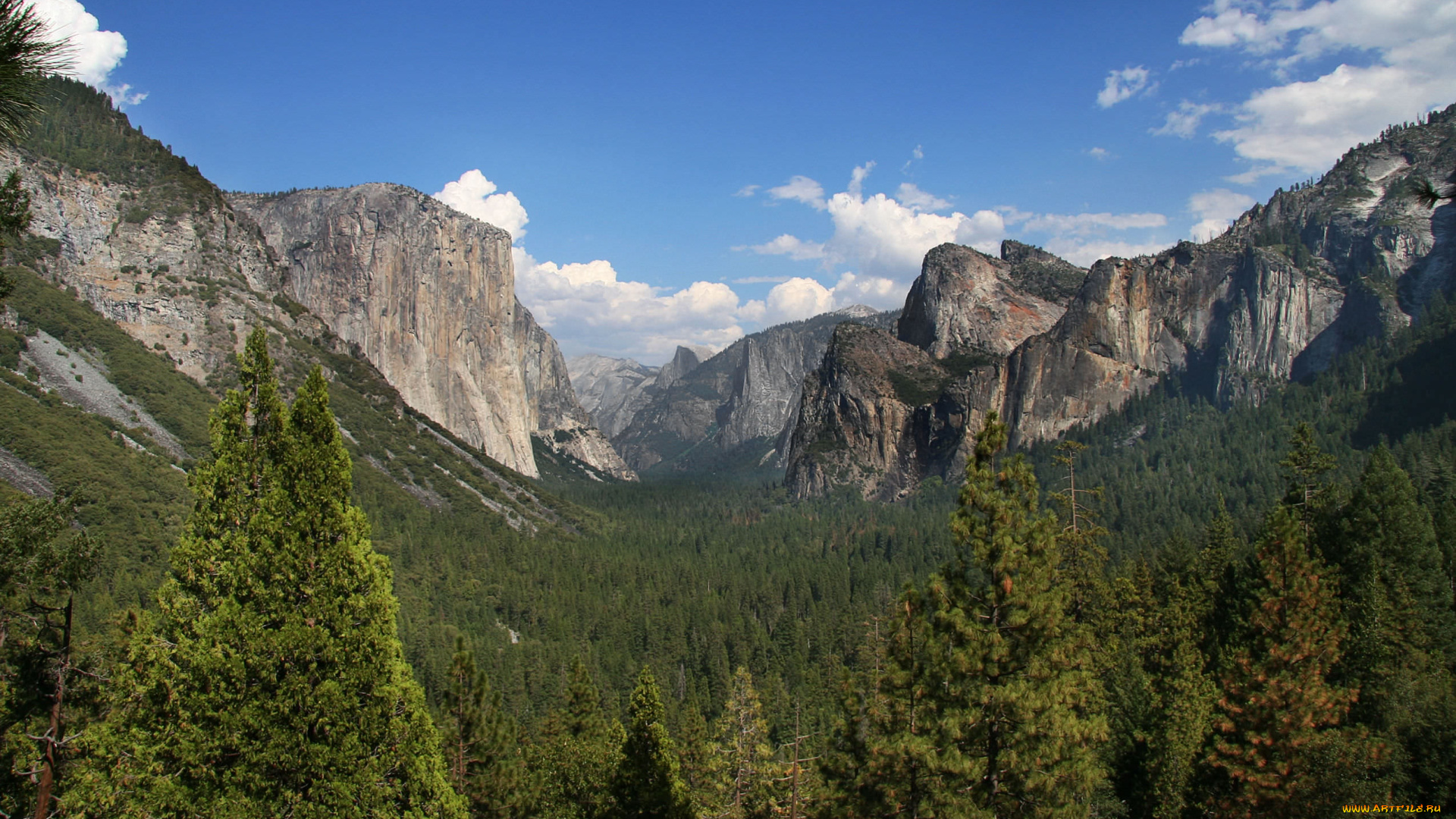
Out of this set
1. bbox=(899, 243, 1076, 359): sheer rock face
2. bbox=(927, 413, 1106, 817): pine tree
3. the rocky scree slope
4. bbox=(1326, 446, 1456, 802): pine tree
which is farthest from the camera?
bbox=(899, 243, 1076, 359): sheer rock face

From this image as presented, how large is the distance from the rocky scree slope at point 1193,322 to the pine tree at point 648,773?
138902mm

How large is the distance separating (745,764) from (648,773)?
4.95 metres

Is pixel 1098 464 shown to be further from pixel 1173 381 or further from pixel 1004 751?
pixel 1004 751

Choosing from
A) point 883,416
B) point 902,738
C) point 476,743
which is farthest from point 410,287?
point 902,738

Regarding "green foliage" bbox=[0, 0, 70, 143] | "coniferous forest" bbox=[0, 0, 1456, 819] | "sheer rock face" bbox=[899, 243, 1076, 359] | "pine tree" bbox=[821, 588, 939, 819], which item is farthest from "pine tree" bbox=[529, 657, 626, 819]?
"sheer rock face" bbox=[899, 243, 1076, 359]

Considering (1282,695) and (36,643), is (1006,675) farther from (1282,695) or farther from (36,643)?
(36,643)

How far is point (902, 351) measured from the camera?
19062cm

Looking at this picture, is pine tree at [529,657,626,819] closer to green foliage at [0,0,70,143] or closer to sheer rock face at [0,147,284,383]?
green foliage at [0,0,70,143]

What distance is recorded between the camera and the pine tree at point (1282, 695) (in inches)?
804

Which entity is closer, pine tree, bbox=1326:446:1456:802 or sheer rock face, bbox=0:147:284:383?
pine tree, bbox=1326:446:1456:802

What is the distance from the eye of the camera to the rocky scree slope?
420 feet

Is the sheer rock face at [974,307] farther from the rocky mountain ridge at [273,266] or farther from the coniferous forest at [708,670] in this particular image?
the coniferous forest at [708,670]

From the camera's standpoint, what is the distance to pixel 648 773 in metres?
21.5

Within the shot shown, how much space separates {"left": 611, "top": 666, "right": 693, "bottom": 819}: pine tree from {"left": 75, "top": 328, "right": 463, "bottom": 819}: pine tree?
1047 centimetres
